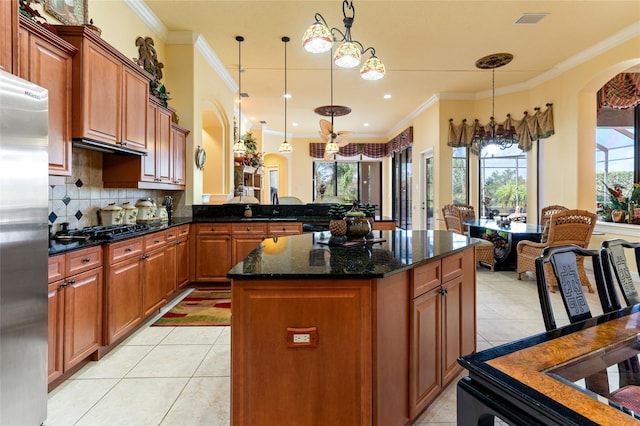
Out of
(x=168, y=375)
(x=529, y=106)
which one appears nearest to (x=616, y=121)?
(x=529, y=106)

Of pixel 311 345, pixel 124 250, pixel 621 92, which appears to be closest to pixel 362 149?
pixel 621 92

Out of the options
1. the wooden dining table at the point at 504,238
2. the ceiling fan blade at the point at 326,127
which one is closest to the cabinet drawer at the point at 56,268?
the wooden dining table at the point at 504,238

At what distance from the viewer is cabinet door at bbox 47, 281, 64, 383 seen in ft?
6.32

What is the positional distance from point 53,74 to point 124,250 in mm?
1345

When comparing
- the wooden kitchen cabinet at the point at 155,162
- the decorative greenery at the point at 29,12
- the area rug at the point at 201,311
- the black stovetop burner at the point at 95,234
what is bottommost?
the area rug at the point at 201,311

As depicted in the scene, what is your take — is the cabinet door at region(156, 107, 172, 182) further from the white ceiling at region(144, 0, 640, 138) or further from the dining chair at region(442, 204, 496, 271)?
the dining chair at region(442, 204, 496, 271)

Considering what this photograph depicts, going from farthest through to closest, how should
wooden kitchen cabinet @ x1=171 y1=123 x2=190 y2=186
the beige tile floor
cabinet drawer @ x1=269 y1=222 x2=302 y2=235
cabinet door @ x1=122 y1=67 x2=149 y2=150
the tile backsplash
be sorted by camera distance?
cabinet drawer @ x1=269 y1=222 x2=302 y2=235 → wooden kitchen cabinet @ x1=171 y1=123 x2=190 y2=186 → cabinet door @ x1=122 y1=67 x2=149 y2=150 → the tile backsplash → the beige tile floor

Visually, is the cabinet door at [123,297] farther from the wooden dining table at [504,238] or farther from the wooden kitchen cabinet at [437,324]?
the wooden dining table at [504,238]

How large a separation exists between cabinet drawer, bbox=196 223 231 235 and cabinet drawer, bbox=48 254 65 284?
2308 mm

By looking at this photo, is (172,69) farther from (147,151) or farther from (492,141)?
(492,141)

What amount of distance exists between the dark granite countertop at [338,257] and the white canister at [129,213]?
1.96 meters

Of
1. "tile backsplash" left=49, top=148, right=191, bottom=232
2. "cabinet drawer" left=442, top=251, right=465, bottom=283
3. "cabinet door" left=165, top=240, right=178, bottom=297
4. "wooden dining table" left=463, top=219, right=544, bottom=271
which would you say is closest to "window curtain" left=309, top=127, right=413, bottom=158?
"wooden dining table" left=463, top=219, right=544, bottom=271

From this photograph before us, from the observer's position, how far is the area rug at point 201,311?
3.24 m

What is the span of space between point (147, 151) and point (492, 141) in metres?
5.23
